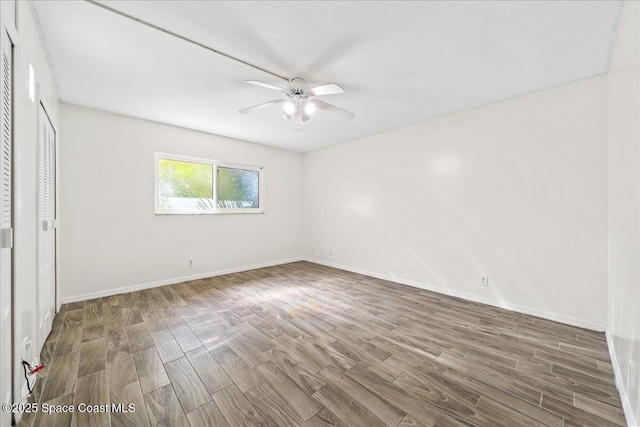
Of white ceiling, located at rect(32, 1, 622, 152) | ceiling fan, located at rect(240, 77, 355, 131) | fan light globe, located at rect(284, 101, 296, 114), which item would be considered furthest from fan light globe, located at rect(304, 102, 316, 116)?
white ceiling, located at rect(32, 1, 622, 152)

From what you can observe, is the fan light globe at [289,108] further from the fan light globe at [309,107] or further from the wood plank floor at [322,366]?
the wood plank floor at [322,366]

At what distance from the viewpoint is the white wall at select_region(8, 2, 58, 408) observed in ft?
4.46

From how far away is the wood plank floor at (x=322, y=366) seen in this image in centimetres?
144

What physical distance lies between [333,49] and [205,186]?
3289 millimetres

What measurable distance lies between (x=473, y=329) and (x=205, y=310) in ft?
9.59

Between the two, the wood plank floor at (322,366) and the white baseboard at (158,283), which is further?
the white baseboard at (158,283)

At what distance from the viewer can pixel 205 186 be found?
14.4 feet

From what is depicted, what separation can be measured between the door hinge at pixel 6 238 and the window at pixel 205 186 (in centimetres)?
274

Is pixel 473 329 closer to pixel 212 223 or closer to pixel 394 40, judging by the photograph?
pixel 394 40

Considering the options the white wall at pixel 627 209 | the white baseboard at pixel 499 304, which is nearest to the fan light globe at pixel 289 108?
the white wall at pixel 627 209

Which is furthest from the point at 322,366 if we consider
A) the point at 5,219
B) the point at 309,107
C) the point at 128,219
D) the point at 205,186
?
the point at 205,186

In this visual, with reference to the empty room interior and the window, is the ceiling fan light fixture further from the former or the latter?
the window

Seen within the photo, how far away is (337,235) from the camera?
16.6 feet

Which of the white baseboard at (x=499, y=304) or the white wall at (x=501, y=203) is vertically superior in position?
the white wall at (x=501, y=203)
